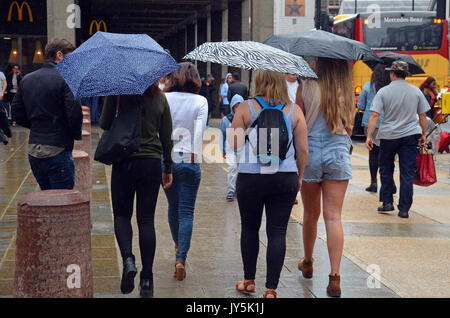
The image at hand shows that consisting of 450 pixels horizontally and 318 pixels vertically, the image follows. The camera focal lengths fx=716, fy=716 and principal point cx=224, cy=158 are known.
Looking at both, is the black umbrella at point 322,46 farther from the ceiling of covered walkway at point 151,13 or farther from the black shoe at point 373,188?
the ceiling of covered walkway at point 151,13

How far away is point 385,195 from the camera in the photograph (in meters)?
8.93

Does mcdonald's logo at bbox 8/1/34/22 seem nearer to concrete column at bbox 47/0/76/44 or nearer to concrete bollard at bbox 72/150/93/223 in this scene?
concrete column at bbox 47/0/76/44

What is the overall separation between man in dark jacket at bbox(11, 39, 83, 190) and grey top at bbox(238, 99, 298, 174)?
5.02 feet

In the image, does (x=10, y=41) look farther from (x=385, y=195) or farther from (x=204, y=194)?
(x=385, y=195)

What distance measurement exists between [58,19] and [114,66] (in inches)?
755

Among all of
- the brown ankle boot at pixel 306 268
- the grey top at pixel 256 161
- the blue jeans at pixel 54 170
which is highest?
the grey top at pixel 256 161

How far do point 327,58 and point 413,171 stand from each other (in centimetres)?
357

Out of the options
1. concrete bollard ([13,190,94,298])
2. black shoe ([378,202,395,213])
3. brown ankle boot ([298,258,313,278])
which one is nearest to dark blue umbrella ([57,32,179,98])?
concrete bollard ([13,190,94,298])

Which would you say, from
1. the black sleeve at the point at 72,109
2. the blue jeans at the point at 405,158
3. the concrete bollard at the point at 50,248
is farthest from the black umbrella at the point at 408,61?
the concrete bollard at the point at 50,248

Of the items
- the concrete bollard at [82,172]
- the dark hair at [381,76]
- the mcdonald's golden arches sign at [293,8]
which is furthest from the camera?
the mcdonald's golden arches sign at [293,8]

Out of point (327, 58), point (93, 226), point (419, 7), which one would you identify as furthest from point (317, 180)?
point (419, 7)

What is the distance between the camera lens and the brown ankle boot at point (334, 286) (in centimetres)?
533

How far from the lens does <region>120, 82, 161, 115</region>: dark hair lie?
199 inches

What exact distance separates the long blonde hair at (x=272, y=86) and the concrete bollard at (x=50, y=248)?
1.50m
